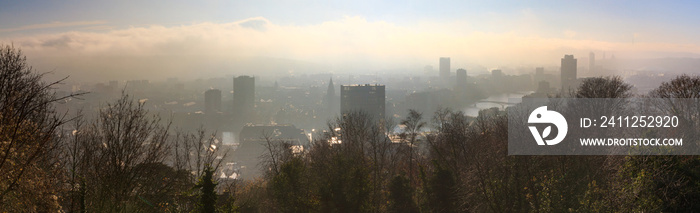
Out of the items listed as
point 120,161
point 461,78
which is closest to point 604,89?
point 120,161

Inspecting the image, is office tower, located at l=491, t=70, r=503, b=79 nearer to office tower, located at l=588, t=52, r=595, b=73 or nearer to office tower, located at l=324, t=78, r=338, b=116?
office tower, located at l=588, t=52, r=595, b=73

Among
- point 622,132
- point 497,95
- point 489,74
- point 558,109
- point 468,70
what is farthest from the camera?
point 468,70

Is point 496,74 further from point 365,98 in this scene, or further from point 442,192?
point 442,192

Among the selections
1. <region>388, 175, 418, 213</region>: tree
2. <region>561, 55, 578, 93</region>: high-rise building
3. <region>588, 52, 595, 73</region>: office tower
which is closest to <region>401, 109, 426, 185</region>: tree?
→ <region>388, 175, 418, 213</region>: tree

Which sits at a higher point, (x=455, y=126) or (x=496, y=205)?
(x=455, y=126)

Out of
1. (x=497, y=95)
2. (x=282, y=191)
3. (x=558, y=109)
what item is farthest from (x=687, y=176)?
(x=497, y=95)

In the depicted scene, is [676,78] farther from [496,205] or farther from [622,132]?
[496,205]
